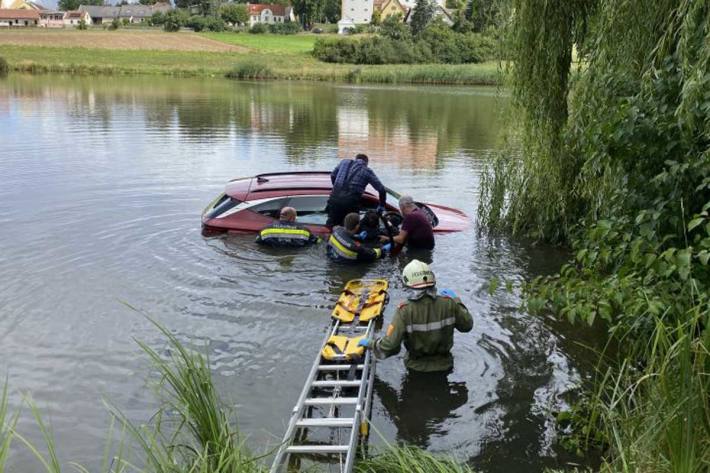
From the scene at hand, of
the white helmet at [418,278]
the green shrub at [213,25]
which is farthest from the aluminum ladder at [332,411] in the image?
the green shrub at [213,25]

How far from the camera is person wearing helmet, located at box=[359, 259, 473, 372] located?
6652 mm

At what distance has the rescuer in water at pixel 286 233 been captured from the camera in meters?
11.8

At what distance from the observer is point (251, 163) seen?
805 inches

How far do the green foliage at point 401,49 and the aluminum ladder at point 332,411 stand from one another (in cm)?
6855

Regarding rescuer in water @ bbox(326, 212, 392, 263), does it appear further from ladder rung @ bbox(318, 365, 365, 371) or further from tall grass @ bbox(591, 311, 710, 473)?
tall grass @ bbox(591, 311, 710, 473)

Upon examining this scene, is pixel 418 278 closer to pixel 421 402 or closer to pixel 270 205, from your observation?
pixel 421 402

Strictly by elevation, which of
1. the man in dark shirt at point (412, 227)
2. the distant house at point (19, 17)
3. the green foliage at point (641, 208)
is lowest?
the man in dark shirt at point (412, 227)

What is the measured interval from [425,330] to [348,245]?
4.47 metres

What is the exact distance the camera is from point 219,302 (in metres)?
9.45

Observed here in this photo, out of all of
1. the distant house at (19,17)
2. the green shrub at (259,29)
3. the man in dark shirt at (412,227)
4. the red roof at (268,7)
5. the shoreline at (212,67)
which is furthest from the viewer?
the red roof at (268,7)

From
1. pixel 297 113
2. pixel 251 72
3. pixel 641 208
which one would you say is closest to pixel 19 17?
pixel 251 72

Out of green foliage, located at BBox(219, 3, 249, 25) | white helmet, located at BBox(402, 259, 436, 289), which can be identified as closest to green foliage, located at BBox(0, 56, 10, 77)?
white helmet, located at BBox(402, 259, 436, 289)

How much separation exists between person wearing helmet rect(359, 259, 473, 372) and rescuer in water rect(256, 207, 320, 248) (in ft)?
16.6

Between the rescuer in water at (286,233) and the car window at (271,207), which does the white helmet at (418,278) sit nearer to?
the rescuer in water at (286,233)
